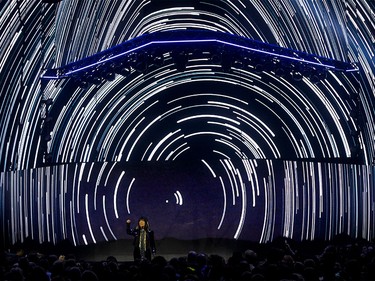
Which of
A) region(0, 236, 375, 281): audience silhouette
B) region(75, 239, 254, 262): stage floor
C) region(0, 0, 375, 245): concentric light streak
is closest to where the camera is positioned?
region(0, 236, 375, 281): audience silhouette

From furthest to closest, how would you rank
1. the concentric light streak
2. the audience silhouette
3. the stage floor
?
the stage floor → the concentric light streak → the audience silhouette

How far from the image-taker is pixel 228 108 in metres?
20.4

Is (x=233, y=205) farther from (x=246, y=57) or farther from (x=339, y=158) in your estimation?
(x=246, y=57)

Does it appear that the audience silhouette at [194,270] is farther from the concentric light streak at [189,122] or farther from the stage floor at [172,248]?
the stage floor at [172,248]

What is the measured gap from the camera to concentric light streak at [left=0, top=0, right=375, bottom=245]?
1542 centimetres

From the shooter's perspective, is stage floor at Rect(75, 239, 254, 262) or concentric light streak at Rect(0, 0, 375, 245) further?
stage floor at Rect(75, 239, 254, 262)

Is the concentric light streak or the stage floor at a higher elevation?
the concentric light streak

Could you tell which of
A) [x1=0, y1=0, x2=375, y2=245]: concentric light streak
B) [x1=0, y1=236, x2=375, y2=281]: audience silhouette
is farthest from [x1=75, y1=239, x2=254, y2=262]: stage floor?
[x1=0, y1=236, x2=375, y2=281]: audience silhouette

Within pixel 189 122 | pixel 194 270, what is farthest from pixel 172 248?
pixel 194 270

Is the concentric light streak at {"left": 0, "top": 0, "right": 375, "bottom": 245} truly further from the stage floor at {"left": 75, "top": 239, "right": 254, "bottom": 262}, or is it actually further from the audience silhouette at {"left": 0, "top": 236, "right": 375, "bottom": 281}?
the audience silhouette at {"left": 0, "top": 236, "right": 375, "bottom": 281}

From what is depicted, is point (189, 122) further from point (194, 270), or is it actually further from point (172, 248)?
point (194, 270)

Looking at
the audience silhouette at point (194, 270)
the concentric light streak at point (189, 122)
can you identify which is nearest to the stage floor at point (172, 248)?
the concentric light streak at point (189, 122)

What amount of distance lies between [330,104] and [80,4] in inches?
244

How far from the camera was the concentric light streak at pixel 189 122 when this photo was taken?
1542cm
